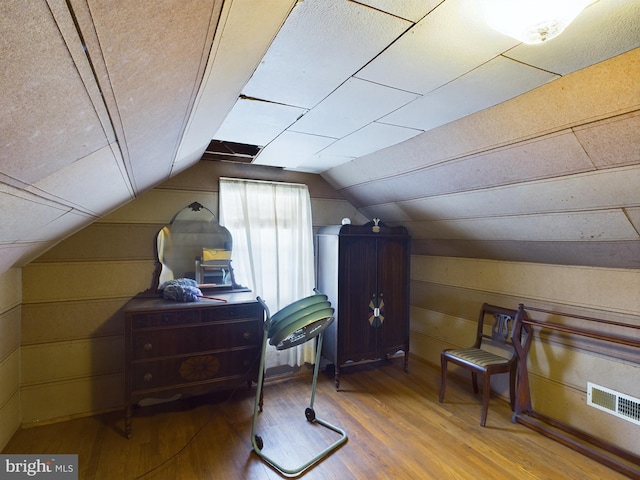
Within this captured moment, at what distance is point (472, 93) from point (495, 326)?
2.19 meters

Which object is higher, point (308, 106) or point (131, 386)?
point (308, 106)

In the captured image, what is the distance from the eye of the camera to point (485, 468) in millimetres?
2092

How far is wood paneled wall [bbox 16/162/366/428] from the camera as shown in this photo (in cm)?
254

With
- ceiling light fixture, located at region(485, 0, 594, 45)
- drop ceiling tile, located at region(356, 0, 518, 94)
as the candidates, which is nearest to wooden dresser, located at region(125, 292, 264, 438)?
drop ceiling tile, located at region(356, 0, 518, 94)

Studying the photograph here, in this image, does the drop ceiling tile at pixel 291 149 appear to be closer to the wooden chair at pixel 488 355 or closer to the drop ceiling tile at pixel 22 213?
the drop ceiling tile at pixel 22 213

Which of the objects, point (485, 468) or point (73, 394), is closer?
point (485, 468)

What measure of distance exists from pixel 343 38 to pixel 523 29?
1.97ft

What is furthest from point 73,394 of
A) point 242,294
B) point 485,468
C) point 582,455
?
point 582,455

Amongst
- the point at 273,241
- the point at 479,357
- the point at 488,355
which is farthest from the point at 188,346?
the point at 488,355

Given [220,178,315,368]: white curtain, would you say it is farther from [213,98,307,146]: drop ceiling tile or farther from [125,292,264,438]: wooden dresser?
[213,98,307,146]: drop ceiling tile

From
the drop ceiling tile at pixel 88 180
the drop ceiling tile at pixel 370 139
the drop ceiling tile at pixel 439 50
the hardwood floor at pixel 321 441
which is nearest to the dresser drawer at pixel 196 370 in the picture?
the hardwood floor at pixel 321 441

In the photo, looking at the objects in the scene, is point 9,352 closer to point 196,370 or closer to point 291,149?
point 196,370

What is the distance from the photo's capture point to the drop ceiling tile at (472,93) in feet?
4.71

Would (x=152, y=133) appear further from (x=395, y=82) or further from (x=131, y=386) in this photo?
(x=131, y=386)
